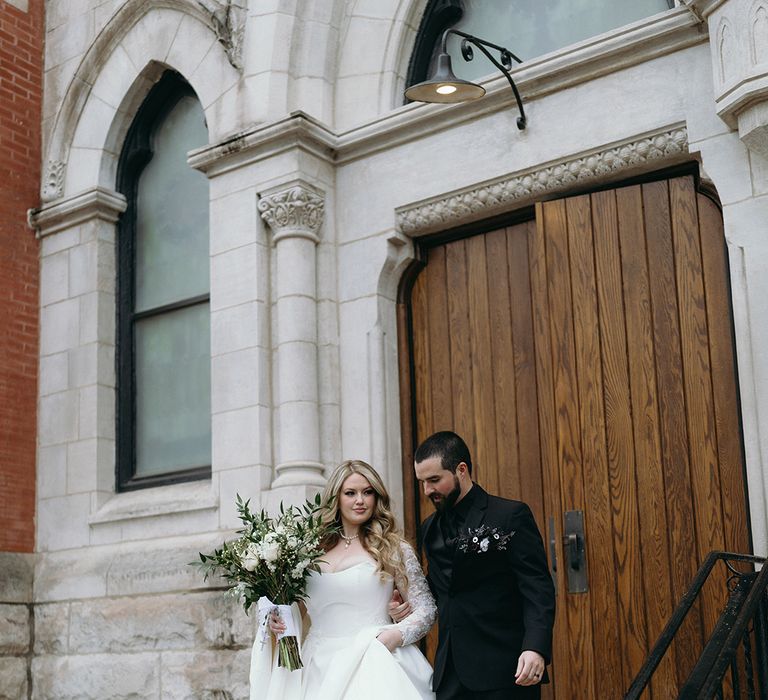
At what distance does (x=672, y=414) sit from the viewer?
638 centimetres

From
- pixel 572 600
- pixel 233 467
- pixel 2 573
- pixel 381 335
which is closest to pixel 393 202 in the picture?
pixel 381 335

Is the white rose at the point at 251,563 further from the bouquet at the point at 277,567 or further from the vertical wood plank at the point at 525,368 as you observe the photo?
the vertical wood plank at the point at 525,368

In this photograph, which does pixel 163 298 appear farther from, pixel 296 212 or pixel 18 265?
pixel 296 212

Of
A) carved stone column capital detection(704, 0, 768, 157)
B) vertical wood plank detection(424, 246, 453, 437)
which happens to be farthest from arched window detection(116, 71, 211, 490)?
carved stone column capital detection(704, 0, 768, 157)

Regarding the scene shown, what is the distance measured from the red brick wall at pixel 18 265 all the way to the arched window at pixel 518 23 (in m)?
3.47

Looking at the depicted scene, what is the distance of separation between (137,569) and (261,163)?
2934mm

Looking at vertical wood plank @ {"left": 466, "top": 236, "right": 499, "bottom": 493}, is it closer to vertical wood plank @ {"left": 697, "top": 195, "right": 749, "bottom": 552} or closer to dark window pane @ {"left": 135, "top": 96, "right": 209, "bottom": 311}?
vertical wood plank @ {"left": 697, "top": 195, "right": 749, "bottom": 552}

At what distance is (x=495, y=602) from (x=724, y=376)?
222cm

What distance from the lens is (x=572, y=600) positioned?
21.2 ft

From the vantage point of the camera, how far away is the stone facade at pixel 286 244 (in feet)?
22.2

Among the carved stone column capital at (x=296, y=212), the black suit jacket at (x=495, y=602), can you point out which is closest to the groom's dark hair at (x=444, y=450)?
the black suit jacket at (x=495, y=602)

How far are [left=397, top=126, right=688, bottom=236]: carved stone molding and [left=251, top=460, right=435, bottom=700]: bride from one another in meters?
2.44

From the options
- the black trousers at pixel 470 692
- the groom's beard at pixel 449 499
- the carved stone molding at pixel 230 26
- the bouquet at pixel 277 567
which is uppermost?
the carved stone molding at pixel 230 26

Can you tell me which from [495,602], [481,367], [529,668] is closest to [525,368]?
[481,367]
